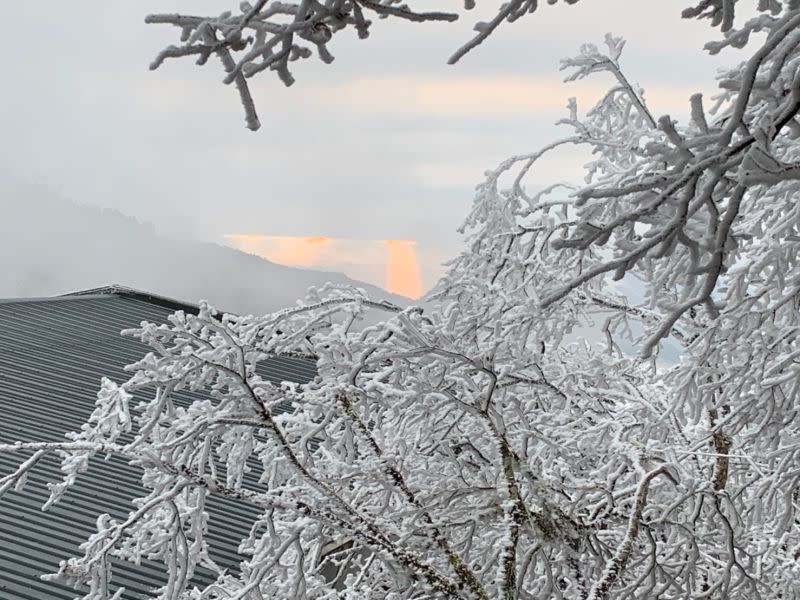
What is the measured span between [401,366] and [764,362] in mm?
1941

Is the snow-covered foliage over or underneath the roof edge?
over

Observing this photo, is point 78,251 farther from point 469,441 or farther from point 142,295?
point 469,441

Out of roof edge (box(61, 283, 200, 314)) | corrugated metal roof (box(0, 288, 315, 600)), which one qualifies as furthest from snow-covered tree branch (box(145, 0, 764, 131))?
roof edge (box(61, 283, 200, 314))

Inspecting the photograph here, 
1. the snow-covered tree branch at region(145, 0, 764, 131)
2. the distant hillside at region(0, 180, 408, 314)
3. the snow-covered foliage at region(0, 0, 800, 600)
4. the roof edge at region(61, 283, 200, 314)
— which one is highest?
the snow-covered tree branch at region(145, 0, 764, 131)

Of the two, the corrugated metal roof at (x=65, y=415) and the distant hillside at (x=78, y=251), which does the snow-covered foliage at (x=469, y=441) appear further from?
the distant hillside at (x=78, y=251)

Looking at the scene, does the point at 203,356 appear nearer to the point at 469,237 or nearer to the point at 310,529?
the point at 310,529

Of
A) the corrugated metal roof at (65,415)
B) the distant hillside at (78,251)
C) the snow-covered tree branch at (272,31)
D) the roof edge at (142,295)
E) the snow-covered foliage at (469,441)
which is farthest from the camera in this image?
the distant hillside at (78,251)

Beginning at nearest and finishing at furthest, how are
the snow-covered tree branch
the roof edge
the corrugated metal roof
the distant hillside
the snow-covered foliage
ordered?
the snow-covered tree branch → the snow-covered foliage → the corrugated metal roof → the roof edge → the distant hillside

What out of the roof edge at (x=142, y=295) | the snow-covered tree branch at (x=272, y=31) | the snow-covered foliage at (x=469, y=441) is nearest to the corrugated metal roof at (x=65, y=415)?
the roof edge at (x=142, y=295)

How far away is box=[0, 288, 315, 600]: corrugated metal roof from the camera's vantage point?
26.1 feet

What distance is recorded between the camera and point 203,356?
201 inches

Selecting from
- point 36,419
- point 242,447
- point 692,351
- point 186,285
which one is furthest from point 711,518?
point 186,285

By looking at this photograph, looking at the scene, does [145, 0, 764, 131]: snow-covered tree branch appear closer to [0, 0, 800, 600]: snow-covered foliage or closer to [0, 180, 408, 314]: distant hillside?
[0, 0, 800, 600]: snow-covered foliage

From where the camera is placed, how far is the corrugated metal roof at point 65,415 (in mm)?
7945
